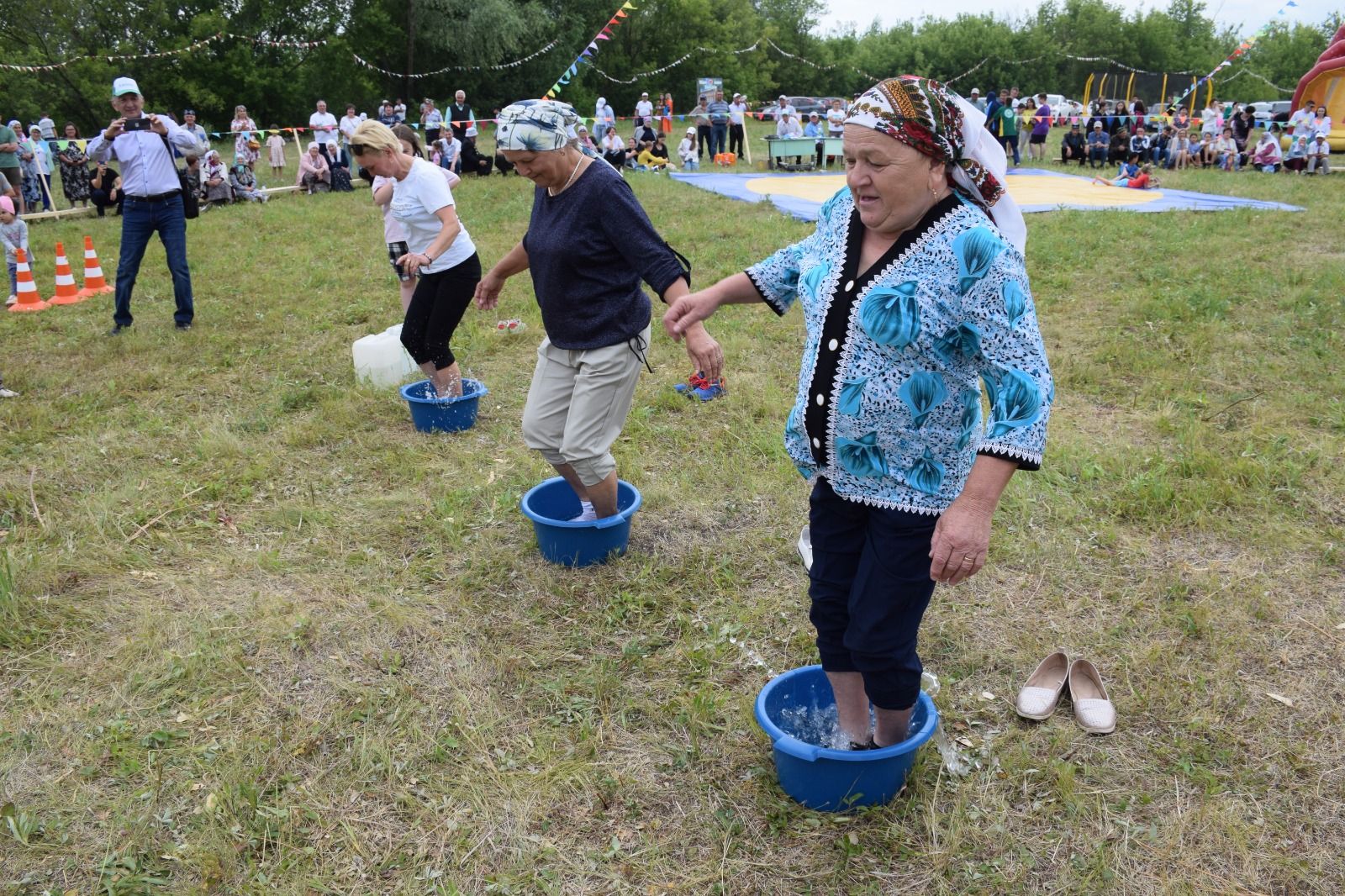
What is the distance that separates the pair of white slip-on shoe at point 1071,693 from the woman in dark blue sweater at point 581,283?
59.7 inches

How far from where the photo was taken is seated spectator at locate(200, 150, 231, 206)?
15.9 m

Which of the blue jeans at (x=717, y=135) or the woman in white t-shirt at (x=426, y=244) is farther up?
the blue jeans at (x=717, y=135)

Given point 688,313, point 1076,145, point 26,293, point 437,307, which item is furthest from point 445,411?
point 1076,145

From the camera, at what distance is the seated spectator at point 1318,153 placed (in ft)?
62.3

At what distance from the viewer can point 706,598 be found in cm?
395

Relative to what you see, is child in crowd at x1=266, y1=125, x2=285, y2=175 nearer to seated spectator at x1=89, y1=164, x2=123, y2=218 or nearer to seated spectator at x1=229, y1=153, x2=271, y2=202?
seated spectator at x1=229, y1=153, x2=271, y2=202

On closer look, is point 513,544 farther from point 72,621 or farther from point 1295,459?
point 1295,459

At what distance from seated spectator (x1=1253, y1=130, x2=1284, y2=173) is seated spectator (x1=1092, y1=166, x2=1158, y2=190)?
3.69 meters

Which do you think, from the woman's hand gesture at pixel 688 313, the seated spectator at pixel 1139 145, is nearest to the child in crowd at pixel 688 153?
the seated spectator at pixel 1139 145

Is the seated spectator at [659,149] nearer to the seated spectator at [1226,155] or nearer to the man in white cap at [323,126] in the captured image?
the man in white cap at [323,126]

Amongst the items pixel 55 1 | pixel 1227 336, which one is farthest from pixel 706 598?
pixel 55 1

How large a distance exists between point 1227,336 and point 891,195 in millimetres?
6033

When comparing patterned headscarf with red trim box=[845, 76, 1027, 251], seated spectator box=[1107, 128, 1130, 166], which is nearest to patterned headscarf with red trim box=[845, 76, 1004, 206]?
patterned headscarf with red trim box=[845, 76, 1027, 251]

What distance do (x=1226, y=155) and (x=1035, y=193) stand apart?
7.43m
